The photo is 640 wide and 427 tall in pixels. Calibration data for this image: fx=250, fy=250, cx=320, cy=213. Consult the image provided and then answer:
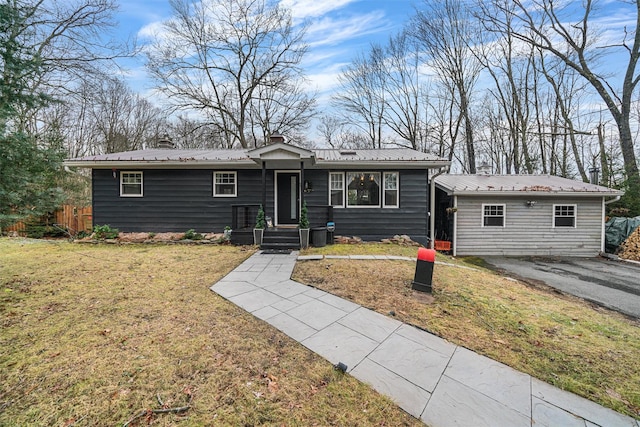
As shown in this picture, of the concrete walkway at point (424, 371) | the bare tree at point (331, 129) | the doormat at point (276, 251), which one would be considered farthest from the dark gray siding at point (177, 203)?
the bare tree at point (331, 129)

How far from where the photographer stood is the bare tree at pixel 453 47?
16.4 m

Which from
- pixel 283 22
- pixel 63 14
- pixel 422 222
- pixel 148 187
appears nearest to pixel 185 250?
pixel 148 187

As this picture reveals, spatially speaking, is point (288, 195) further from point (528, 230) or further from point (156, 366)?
point (528, 230)

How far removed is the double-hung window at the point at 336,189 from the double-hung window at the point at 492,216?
6003mm

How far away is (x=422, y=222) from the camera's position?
9.03 metres

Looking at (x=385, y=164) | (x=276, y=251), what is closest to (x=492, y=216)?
(x=385, y=164)

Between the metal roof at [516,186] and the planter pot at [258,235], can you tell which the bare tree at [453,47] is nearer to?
the metal roof at [516,186]

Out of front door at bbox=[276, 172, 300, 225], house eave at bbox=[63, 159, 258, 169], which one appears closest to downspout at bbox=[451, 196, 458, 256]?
front door at bbox=[276, 172, 300, 225]

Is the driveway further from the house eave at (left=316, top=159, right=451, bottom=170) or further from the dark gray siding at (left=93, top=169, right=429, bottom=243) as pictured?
the dark gray siding at (left=93, top=169, right=429, bottom=243)

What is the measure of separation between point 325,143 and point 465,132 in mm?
11113

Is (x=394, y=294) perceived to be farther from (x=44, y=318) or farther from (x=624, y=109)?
(x=624, y=109)

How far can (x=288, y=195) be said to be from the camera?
9.52 metres

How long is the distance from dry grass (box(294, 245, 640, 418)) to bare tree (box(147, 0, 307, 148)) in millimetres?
Result: 16206

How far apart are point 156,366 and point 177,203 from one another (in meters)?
8.35
